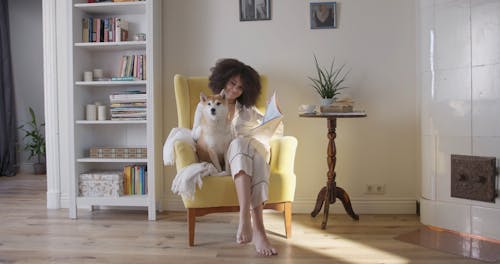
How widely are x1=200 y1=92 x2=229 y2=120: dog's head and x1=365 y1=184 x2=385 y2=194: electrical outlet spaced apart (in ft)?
4.48

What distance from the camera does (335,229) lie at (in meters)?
2.65

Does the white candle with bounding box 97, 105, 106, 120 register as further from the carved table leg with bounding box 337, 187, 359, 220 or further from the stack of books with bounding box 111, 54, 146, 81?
the carved table leg with bounding box 337, 187, 359, 220

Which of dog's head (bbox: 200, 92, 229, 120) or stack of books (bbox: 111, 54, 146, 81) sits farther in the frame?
stack of books (bbox: 111, 54, 146, 81)

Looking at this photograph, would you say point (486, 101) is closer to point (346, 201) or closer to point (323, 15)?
point (346, 201)

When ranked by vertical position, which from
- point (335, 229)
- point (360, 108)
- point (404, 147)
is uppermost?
point (360, 108)

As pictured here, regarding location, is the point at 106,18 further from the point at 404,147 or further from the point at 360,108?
the point at 404,147

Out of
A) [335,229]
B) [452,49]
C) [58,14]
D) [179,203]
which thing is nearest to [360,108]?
[452,49]

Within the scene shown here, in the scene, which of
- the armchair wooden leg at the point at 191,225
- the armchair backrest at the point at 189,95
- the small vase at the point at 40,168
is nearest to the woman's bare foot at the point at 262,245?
the armchair wooden leg at the point at 191,225

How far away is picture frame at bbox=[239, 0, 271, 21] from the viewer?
3.09 m

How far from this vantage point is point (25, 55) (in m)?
5.67

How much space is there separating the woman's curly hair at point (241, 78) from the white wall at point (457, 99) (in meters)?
1.14

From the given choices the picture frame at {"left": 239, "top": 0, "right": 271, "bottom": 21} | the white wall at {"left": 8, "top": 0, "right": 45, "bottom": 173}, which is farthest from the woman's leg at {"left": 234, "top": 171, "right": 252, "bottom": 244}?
the white wall at {"left": 8, "top": 0, "right": 45, "bottom": 173}

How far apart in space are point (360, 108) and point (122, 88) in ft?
6.09

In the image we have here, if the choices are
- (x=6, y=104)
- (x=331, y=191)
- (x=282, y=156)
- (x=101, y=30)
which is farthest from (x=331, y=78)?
(x=6, y=104)
